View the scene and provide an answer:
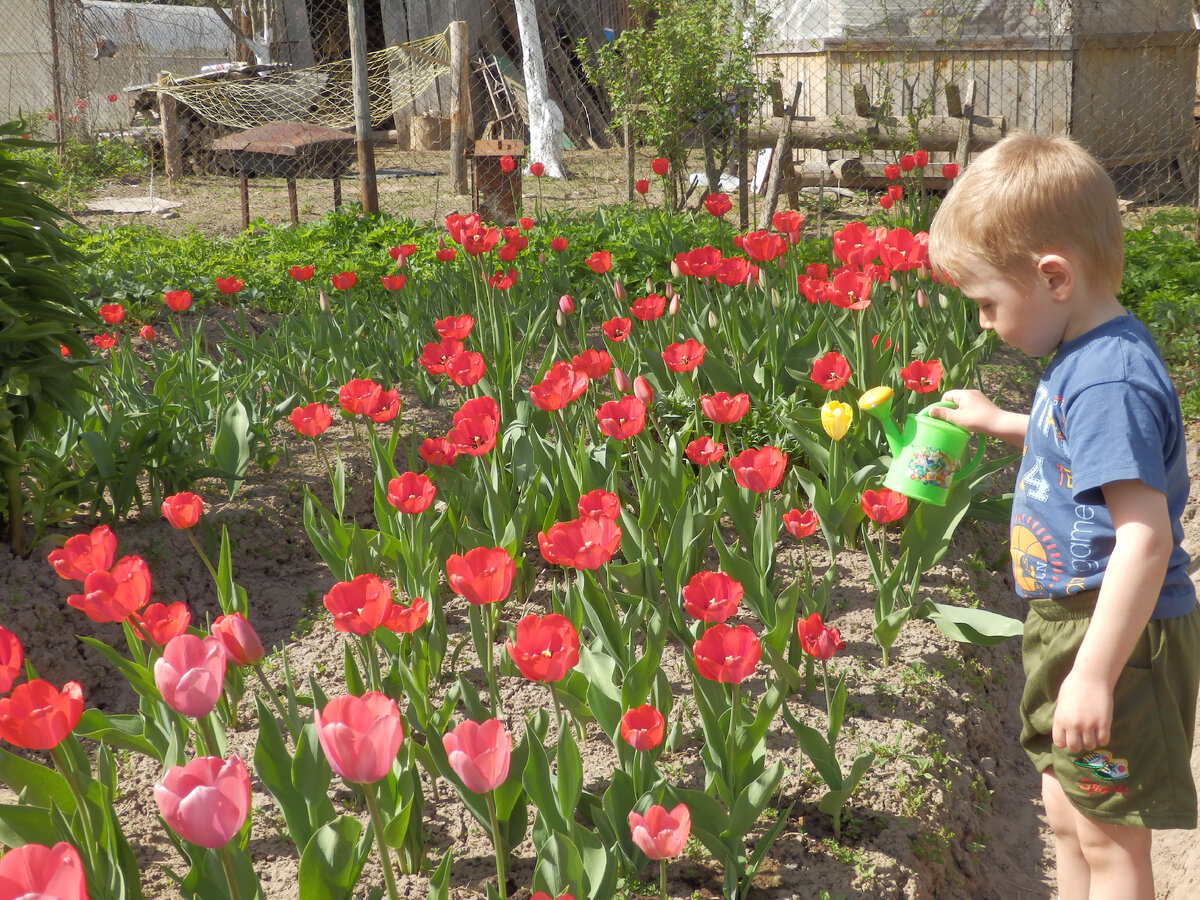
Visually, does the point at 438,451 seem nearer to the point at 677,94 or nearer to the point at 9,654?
the point at 9,654

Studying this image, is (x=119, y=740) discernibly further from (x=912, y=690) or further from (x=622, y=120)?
(x=622, y=120)

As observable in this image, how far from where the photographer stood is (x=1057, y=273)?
1571 mm

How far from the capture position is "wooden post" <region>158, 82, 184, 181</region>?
460 inches

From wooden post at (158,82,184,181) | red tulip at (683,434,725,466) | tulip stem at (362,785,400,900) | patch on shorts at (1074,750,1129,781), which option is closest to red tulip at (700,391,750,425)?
A: red tulip at (683,434,725,466)

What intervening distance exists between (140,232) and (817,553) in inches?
235

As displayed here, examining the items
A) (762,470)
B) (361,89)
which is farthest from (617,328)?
(361,89)

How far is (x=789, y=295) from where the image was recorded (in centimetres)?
401

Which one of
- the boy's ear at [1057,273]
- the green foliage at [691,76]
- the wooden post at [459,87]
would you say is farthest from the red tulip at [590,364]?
the wooden post at [459,87]

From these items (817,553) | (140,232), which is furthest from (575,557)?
(140,232)

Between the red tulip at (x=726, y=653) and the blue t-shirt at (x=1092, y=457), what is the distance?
49 centimetres

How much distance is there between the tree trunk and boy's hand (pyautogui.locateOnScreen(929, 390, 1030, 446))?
9.94 m

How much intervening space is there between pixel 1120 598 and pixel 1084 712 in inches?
6.5

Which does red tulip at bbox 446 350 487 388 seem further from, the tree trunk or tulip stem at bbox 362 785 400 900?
the tree trunk

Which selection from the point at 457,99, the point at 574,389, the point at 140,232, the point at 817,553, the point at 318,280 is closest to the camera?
the point at 574,389
